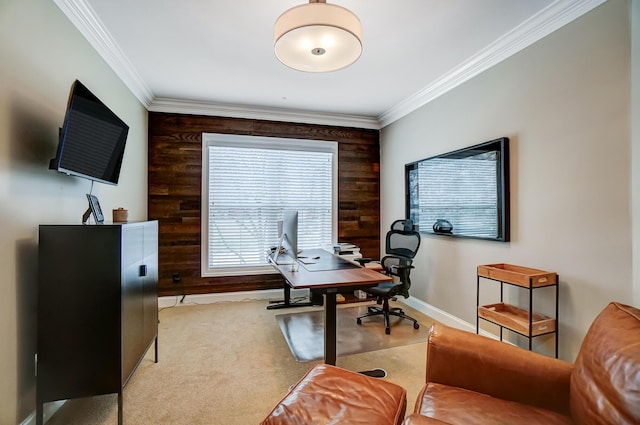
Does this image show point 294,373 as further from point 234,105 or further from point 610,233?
point 234,105

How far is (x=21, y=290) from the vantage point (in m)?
1.68

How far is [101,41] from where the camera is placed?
8.07 ft

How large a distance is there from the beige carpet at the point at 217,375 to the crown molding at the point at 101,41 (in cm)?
261

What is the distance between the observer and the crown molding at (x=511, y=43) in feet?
6.89

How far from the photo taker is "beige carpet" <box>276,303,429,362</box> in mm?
2776

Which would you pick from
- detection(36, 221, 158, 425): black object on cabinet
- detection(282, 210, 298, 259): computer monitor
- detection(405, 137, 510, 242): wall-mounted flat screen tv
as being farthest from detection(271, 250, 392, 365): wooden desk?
detection(405, 137, 510, 242): wall-mounted flat screen tv

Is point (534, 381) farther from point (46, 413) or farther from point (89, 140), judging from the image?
point (89, 140)

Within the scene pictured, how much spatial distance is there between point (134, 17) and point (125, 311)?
2.11 m

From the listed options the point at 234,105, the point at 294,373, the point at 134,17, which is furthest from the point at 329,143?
→ the point at 294,373

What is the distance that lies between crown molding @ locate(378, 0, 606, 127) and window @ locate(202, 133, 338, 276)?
169cm

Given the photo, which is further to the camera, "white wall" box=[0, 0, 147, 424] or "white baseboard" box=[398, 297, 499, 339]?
"white baseboard" box=[398, 297, 499, 339]

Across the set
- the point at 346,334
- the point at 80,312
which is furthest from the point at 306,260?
the point at 80,312

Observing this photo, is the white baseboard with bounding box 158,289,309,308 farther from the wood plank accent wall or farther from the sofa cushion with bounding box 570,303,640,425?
the sofa cushion with bounding box 570,303,640,425

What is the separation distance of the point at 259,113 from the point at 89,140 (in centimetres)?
257
